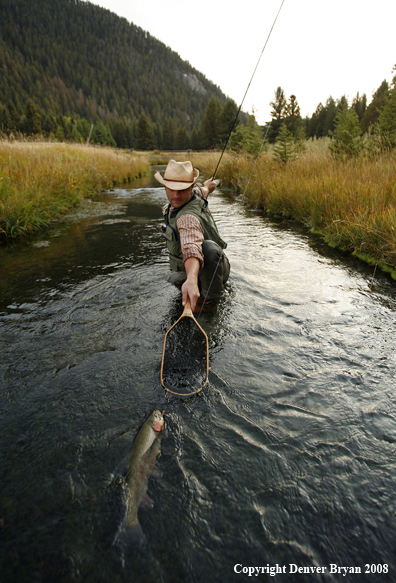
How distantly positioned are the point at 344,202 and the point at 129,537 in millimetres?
7140

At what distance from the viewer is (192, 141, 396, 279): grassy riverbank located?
546cm

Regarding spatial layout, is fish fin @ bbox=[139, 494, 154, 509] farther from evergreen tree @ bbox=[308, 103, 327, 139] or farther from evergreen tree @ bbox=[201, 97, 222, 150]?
evergreen tree @ bbox=[201, 97, 222, 150]

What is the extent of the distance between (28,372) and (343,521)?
9.42 ft

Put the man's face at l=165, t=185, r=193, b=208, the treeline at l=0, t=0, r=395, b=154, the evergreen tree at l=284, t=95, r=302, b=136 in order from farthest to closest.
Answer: the evergreen tree at l=284, t=95, r=302, b=136 < the treeline at l=0, t=0, r=395, b=154 < the man's face at l=165, t=185, r=193, b=208

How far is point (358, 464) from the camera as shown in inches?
80.5

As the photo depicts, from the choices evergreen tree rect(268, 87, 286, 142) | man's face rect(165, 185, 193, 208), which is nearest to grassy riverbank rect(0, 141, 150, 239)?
man's face rect(165, 185, 193, 208)

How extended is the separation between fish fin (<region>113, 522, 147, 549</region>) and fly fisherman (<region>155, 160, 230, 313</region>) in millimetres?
1560

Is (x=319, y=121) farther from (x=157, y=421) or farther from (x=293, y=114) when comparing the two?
(x=157, y=421)

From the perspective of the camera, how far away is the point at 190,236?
3121 mm

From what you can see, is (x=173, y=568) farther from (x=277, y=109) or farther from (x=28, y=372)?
(x=277, y=109)

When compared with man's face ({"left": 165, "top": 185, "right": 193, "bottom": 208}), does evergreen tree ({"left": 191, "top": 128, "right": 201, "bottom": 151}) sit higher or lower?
lower

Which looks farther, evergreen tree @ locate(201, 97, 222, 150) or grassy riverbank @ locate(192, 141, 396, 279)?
evergreen tree @ locate(201, 97, 222, 150)

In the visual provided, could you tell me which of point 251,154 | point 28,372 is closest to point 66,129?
point 251,154

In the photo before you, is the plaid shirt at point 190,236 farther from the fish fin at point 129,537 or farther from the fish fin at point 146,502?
the fish fin at point 129,537
